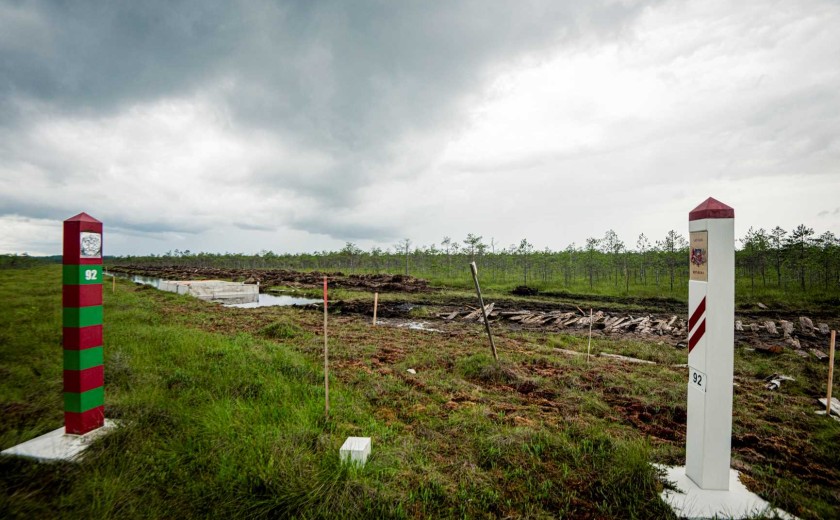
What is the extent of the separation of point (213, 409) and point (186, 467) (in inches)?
42.6


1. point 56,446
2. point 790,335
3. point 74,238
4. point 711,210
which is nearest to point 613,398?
point 711,210

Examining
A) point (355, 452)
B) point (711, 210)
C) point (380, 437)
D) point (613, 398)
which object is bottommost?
point (613, 398)

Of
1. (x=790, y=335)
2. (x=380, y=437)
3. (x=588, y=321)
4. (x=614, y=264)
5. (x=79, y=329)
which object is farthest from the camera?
(x=614, y=264)

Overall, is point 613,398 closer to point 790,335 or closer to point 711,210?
point 711,210

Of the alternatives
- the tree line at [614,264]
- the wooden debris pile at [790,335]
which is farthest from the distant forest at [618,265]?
the wooden debris pile at [790,335]

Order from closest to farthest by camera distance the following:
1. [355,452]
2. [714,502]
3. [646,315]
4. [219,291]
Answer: [714,502] → [355,452] → [646,315] → [219,291]

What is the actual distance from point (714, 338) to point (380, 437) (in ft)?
10.9

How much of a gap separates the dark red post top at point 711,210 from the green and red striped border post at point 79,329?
18.1 feet

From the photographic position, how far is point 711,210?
291cm

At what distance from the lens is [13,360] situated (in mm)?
6137

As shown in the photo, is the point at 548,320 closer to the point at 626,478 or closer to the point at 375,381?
the point at 375,381

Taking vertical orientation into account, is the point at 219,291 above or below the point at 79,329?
below

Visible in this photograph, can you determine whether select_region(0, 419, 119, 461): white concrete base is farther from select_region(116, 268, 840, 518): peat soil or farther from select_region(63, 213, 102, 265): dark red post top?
select_region(116, 268, 840, 518): peat soil

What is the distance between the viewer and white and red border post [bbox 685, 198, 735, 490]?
2.89 m
